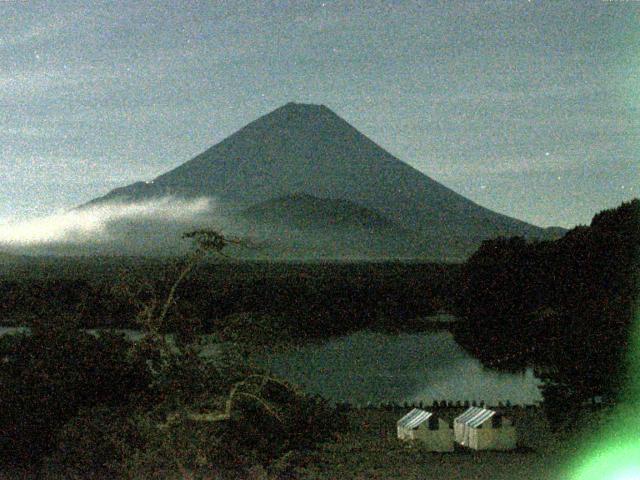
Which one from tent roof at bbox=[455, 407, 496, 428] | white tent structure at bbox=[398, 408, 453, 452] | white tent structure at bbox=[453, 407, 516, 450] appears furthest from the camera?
tent roof at bbox=[455, 407, 496, 428]

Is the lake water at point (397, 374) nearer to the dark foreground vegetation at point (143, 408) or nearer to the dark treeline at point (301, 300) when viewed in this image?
the dark treeline at point (301, 300)

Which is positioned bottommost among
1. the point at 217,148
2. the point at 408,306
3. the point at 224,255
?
the point at 408,306

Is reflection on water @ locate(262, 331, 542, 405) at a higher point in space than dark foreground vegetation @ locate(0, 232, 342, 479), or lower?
lower

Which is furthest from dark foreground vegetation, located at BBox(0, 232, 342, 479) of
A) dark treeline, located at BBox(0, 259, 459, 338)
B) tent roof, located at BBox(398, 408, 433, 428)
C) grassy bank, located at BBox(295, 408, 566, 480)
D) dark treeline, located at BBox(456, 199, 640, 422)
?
dark treeline, located at BBox(0, 259, 459, 338)

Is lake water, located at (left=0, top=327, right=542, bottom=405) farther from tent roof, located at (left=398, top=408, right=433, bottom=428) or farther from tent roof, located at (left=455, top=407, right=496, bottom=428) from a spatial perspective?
tent roof, located at (left=455, top=407, right=496, bottom=428)

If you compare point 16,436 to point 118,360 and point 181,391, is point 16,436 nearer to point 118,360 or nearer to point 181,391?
point 118,360

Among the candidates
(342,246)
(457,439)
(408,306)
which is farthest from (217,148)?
(457,439)

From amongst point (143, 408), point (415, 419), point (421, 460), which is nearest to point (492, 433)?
point (415, 419)
